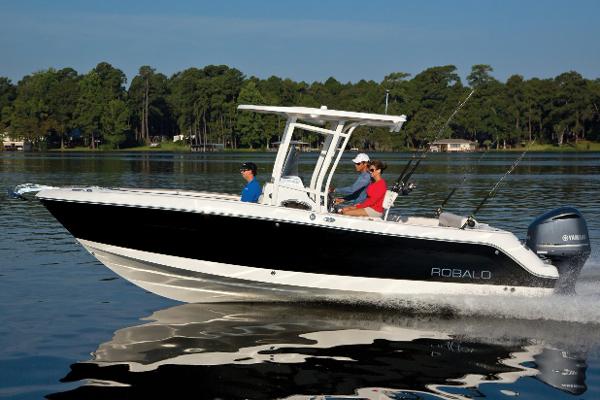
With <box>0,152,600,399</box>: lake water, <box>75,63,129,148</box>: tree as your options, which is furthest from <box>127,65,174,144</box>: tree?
<box>0,152,600,399</box>: lake water

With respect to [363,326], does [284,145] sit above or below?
above

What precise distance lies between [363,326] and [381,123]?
267 centimetres

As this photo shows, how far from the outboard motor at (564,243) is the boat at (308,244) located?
0.04 ft

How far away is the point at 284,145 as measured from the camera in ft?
36.9

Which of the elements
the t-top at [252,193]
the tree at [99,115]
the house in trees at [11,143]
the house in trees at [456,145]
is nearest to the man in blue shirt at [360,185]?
the t-top at [252,193]

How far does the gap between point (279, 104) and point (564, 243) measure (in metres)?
145

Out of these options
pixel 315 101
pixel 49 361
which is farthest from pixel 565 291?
pixel 315 101

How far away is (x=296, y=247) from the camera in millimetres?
10664

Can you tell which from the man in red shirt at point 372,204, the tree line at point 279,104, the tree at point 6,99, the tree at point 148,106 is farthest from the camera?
the tree at point 148,106

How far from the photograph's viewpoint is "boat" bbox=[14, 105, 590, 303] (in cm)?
1057

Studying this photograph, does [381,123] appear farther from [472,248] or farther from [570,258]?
[570,258]

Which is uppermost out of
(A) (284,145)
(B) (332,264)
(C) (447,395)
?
(A) (284,145)

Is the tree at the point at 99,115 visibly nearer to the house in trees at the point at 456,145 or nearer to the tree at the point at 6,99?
the tree at the point at 6,99

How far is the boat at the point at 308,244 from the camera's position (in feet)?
34.7
